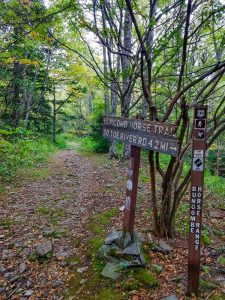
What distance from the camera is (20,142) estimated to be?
11.8 meters

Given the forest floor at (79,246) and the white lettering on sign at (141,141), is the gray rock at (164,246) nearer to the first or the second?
the forest floor at (79,246)

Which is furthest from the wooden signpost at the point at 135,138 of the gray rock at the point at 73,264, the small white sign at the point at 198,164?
the gray rock at the point at 73,264

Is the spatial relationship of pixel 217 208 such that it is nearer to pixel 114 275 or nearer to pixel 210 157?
pixel 114 275

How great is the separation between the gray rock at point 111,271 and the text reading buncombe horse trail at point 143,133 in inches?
65.0

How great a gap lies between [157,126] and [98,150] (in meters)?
12.6

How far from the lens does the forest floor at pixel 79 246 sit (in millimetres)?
3113

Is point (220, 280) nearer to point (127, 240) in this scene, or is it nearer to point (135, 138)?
point (127, 240)

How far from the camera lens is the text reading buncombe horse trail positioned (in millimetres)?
2752

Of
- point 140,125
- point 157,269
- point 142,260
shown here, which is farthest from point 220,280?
point 140,125

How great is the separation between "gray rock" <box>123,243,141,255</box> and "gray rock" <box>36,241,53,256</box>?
1.32 m

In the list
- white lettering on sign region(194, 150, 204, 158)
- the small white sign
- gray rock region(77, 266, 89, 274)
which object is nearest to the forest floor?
gray rock region(77, 266, 89, 274)

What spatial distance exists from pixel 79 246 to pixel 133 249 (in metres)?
1.09

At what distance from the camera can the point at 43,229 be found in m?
4.86

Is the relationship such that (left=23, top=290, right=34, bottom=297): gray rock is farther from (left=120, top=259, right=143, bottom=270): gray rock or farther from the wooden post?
the wooden post
